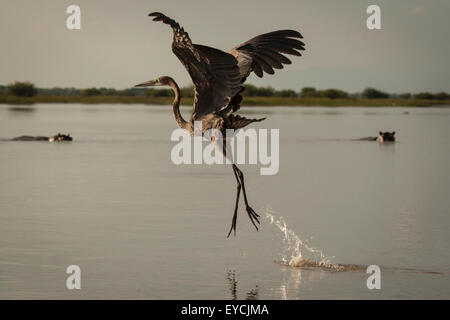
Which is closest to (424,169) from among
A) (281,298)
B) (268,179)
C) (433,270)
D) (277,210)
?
(268,179)

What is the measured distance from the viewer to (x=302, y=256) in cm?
1166

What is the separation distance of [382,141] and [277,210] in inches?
674

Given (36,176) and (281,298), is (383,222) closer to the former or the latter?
(281,298)

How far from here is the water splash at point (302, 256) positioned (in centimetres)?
1106

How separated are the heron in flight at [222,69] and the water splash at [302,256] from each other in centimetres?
60

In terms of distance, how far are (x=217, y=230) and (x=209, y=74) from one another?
2.84 meters

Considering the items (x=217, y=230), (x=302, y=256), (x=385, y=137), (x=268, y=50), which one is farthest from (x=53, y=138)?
(x=302, y=256)

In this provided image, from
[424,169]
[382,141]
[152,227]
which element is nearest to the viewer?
[152,227]

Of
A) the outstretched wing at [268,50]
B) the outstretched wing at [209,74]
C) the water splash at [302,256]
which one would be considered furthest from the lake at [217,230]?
the outstretched wing at [268,50]

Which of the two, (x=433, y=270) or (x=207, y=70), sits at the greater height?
(x=207, y=70)

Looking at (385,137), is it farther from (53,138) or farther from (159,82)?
(159,82)

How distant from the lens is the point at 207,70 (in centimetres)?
1116

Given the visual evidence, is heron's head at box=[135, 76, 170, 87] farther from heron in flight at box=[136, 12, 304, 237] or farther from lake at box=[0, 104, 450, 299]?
lake at box=[0, 104, 450, 299]

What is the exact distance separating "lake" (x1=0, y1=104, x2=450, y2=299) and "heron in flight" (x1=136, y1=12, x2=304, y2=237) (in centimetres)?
107
